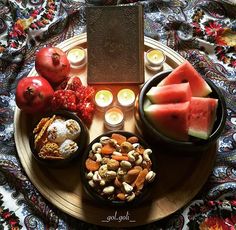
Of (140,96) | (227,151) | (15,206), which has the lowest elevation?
(15,206)

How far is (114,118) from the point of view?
4.83 feet

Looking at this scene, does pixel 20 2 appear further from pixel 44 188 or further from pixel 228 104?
pixel 228 104

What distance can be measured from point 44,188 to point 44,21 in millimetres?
809

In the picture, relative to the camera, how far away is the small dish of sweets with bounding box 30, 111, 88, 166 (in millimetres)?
1336

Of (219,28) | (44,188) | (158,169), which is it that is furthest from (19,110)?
(219,28)

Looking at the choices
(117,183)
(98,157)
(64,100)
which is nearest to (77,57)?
(64,100)

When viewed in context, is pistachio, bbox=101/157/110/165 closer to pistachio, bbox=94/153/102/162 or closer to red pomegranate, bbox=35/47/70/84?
pistachio, bbox=94/153/102/162

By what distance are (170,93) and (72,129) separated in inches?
14.2

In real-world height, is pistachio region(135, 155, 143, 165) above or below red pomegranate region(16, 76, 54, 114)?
below

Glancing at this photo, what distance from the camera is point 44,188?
139 cm

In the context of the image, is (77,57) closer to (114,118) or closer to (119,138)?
(114,118)

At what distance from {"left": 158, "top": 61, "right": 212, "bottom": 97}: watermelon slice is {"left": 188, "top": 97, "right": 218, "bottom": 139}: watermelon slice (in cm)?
6

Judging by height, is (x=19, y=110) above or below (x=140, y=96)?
below

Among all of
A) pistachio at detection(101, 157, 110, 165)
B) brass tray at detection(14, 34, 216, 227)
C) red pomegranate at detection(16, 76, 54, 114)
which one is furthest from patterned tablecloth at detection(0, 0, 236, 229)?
pistachio at detection(101, 157, 110, 165)
